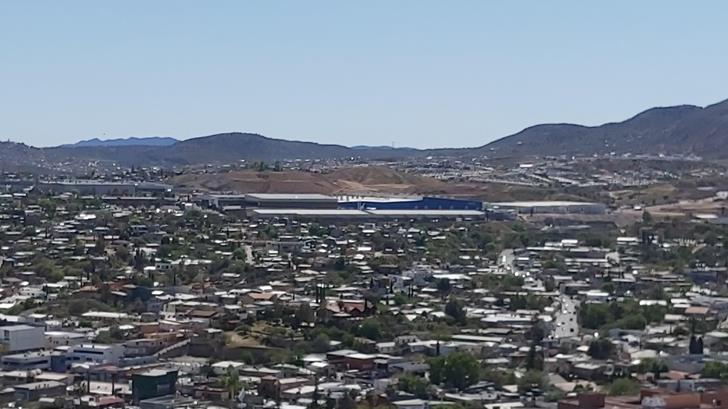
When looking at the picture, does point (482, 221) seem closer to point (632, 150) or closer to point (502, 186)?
point (502, 186)

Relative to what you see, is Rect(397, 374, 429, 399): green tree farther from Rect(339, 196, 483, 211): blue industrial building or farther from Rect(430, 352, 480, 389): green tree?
Rect(339, 196, 483, 211): blue industrial building

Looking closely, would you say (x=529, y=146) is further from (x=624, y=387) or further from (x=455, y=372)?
(x=624, y=387)

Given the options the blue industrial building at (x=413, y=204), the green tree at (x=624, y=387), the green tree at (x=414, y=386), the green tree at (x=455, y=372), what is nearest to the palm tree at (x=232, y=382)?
the green tree at (x=414, y=386)

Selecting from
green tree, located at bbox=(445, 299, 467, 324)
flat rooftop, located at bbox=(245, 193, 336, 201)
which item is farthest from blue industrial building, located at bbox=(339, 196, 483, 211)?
green tree, located at bbox=(445, 299, 467, 324)

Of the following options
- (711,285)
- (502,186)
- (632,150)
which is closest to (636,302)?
(711,285)

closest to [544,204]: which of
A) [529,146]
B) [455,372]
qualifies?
[455,372]

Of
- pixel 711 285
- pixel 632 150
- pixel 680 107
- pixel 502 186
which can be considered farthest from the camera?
pixel 680 107

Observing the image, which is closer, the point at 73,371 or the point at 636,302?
the point at 73,371

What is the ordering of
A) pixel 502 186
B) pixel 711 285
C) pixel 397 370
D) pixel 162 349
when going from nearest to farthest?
pixel 397 370, pixel 162 349, pixel 711 285, pixel 502 186
